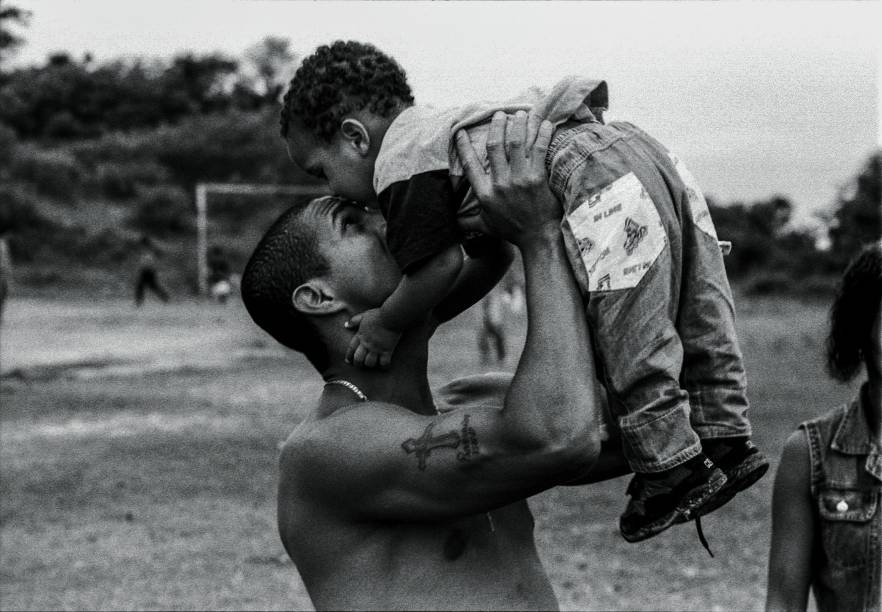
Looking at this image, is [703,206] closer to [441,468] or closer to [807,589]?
[441,468]

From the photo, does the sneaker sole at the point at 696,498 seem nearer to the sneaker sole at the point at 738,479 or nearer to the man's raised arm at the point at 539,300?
the sneaker sole at the point at 738,479

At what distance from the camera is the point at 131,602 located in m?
6.70

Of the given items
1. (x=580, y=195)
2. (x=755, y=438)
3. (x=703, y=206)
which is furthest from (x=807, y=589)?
(x=755, y=438)

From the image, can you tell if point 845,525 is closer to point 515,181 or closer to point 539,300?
point 539,300

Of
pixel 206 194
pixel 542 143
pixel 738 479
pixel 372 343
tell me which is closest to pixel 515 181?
pixel 542 143

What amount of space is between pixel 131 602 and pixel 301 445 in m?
4.80

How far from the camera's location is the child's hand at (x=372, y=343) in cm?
237

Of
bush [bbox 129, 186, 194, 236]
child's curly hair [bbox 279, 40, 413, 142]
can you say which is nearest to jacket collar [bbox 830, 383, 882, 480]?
child's curly hair [bbox 279, 40, 413, 142]

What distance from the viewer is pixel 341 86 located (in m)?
2.67

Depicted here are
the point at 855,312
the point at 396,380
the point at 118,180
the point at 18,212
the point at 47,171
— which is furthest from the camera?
the point at 118,180

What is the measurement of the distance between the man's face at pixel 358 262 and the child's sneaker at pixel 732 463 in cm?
71

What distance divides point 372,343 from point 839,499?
1392mm

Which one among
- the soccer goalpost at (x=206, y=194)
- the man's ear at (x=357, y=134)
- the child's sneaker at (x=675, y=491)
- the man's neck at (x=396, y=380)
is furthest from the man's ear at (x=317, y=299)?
the soccer goalpost at (x=206, y=194)

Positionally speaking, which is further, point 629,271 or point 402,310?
point 402,310
